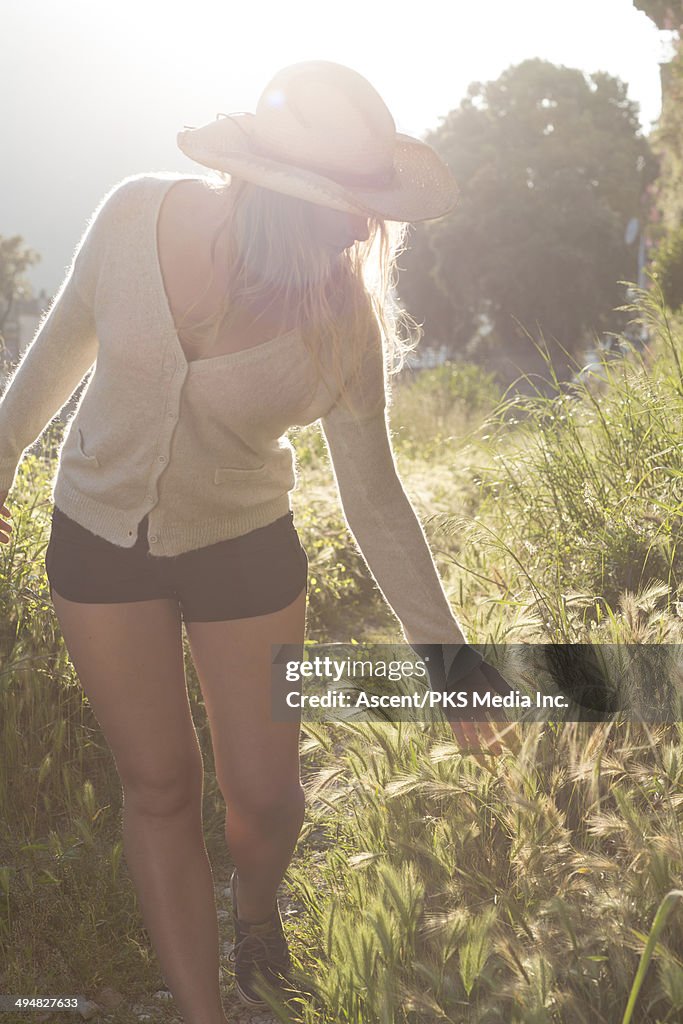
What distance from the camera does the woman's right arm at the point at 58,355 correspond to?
2.10m

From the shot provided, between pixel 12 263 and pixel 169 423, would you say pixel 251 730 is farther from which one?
pixel 12 263

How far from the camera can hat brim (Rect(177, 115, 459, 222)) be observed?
193cm

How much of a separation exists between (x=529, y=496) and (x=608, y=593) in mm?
873

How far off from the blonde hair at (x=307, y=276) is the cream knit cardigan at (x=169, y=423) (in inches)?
2.3

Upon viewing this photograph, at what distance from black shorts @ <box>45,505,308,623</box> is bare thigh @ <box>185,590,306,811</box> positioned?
38mm

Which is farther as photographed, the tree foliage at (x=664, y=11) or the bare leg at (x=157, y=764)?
the tree foliage at (x=664, y=11)

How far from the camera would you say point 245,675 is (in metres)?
2.31

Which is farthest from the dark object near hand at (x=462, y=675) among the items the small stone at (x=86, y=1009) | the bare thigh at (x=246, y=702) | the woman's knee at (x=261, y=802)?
the small stone at (x=86, y=1009)

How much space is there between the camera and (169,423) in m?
2.09

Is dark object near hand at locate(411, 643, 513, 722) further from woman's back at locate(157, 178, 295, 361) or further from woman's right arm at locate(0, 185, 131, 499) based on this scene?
woman's right arm at locate(0, 185, 131, 499)

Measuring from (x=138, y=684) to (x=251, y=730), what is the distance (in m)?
0.30

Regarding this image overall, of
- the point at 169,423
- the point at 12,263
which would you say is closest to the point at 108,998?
the point at 169,423

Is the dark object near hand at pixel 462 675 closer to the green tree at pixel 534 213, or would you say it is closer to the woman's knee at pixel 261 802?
the woman's knee at pixel 261 802

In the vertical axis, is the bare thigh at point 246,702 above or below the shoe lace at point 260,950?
above
